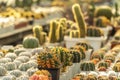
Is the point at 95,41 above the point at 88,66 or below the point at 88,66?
above

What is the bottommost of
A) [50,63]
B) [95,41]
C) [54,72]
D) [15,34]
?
[54,72]

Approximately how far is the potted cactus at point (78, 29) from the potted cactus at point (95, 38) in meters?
0.31

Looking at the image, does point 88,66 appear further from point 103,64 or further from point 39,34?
point 39,34

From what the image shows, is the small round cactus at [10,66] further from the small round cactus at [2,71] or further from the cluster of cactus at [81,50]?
the cluster of cactus at [81,50]

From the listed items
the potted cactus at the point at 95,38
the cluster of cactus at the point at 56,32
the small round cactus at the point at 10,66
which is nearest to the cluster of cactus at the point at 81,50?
the small round cactus at the point at 10,66

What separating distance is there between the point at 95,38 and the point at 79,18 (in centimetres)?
89

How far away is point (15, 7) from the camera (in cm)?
2641

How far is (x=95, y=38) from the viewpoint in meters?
15.7

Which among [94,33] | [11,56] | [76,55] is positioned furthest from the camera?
[94,33]

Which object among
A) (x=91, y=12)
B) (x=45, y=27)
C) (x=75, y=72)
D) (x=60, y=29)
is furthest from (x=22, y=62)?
(x=45, y=27)

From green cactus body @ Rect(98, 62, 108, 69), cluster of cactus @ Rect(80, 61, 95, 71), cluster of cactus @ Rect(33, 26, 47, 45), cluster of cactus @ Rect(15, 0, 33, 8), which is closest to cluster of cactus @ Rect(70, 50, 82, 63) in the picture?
cluster of cactus @ Rect(80, 61, 95, 71)

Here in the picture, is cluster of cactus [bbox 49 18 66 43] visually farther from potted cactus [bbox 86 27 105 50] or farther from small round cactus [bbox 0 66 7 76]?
small round cactus [bbox 0 66 7 76]

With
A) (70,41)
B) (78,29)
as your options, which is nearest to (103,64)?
(70,41)

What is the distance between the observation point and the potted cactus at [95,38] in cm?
1555
